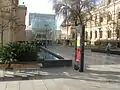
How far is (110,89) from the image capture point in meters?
10.1

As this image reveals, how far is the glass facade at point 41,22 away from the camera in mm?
111188

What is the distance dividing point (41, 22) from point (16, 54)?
3916 inches

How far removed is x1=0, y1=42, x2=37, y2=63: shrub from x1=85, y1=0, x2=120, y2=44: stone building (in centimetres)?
3360

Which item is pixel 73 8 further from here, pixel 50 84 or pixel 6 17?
pixel 50 84

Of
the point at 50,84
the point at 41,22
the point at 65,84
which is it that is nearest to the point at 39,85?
the point at 50,84

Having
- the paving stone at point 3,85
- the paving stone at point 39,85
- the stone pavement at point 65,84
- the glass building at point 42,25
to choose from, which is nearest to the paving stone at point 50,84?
the stone pavement at point 65,84

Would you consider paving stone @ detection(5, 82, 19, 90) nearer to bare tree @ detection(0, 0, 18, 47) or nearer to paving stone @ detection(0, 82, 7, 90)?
paving stone @ detection(0, 82, 7, 90)

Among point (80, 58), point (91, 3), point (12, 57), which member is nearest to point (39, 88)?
point (80, 58)

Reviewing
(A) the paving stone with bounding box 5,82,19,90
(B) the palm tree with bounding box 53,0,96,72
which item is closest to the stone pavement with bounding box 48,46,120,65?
(A) the paving stone with bounding box 5,82,19,90

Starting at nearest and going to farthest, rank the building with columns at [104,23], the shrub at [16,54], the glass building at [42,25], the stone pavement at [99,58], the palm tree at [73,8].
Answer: the shrub at [16,54]
the stone pavement at [99,58]
the palm tree at [73,8]
the building with columns at [104,23]
the glass building at [42,25]

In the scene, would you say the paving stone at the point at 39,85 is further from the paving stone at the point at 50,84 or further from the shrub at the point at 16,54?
the shrub at the point at 16,54

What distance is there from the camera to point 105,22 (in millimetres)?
64812

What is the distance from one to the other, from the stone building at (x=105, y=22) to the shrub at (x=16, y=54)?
33.6 meters

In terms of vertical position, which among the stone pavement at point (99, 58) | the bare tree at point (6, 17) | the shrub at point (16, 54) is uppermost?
the bare tree at point (6, 17)
